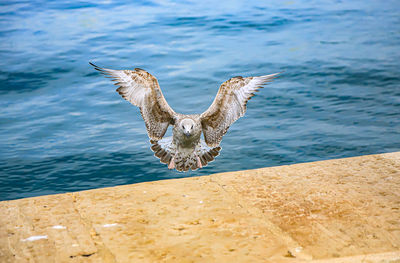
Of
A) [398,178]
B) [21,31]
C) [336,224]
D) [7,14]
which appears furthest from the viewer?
[7,14]

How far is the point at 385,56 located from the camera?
30.9 ft

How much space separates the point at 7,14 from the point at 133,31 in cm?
376

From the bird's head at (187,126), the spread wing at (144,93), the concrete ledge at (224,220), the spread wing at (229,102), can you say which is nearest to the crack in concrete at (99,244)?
the concrete ledge at (224,220)

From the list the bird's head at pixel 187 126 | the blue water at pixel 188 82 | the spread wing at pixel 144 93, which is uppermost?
the spread wing at pixel 144 93

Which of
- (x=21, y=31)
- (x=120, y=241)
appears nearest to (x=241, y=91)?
(x=120, y=241)

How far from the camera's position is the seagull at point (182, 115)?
169 inches

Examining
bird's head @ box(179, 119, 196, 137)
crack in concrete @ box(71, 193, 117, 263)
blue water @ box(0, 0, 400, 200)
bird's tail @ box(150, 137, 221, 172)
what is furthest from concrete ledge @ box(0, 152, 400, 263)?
blue water @ box(0, 0, 400, 200)

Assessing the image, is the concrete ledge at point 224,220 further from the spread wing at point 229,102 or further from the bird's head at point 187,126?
the spread wing at point 229,102

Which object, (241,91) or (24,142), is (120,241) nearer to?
(241,91)

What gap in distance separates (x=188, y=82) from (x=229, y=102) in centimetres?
415

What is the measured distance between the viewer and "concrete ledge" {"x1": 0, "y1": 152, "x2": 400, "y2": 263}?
2859 millimetres

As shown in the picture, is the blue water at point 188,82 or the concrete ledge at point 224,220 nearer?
the concrete ledge at point 224,220

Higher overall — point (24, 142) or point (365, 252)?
point (365, 252)

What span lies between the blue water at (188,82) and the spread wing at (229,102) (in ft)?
3.94
